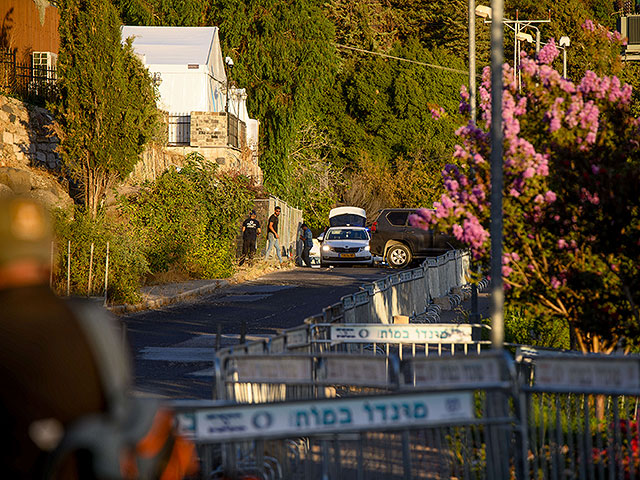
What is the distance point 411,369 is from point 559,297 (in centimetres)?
426

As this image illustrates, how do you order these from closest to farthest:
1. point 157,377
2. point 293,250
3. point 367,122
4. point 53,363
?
point 53,363, point 157,377, point 293,250, point 367,122

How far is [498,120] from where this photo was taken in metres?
8.00

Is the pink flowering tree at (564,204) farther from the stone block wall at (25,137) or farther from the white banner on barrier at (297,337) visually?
the stone block wall at (25,137)

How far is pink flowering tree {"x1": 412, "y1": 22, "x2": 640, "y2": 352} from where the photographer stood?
32.7 ft

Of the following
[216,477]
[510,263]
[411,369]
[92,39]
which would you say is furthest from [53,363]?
[92,39]

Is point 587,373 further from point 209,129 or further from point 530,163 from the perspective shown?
point 209,129

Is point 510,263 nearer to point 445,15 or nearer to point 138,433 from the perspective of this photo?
point 138,433

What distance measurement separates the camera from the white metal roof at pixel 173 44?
143ft

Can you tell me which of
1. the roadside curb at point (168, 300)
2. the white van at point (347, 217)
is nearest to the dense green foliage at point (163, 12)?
the white van at point (347, 217)

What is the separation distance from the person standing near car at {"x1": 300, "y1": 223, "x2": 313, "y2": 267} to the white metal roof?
820 centimetres

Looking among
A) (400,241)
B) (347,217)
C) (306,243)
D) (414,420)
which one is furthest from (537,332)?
(347,217)

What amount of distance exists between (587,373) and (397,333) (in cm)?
451

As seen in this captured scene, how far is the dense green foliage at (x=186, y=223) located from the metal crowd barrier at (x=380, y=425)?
19.3 m

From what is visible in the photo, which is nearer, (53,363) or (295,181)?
(53,363)
